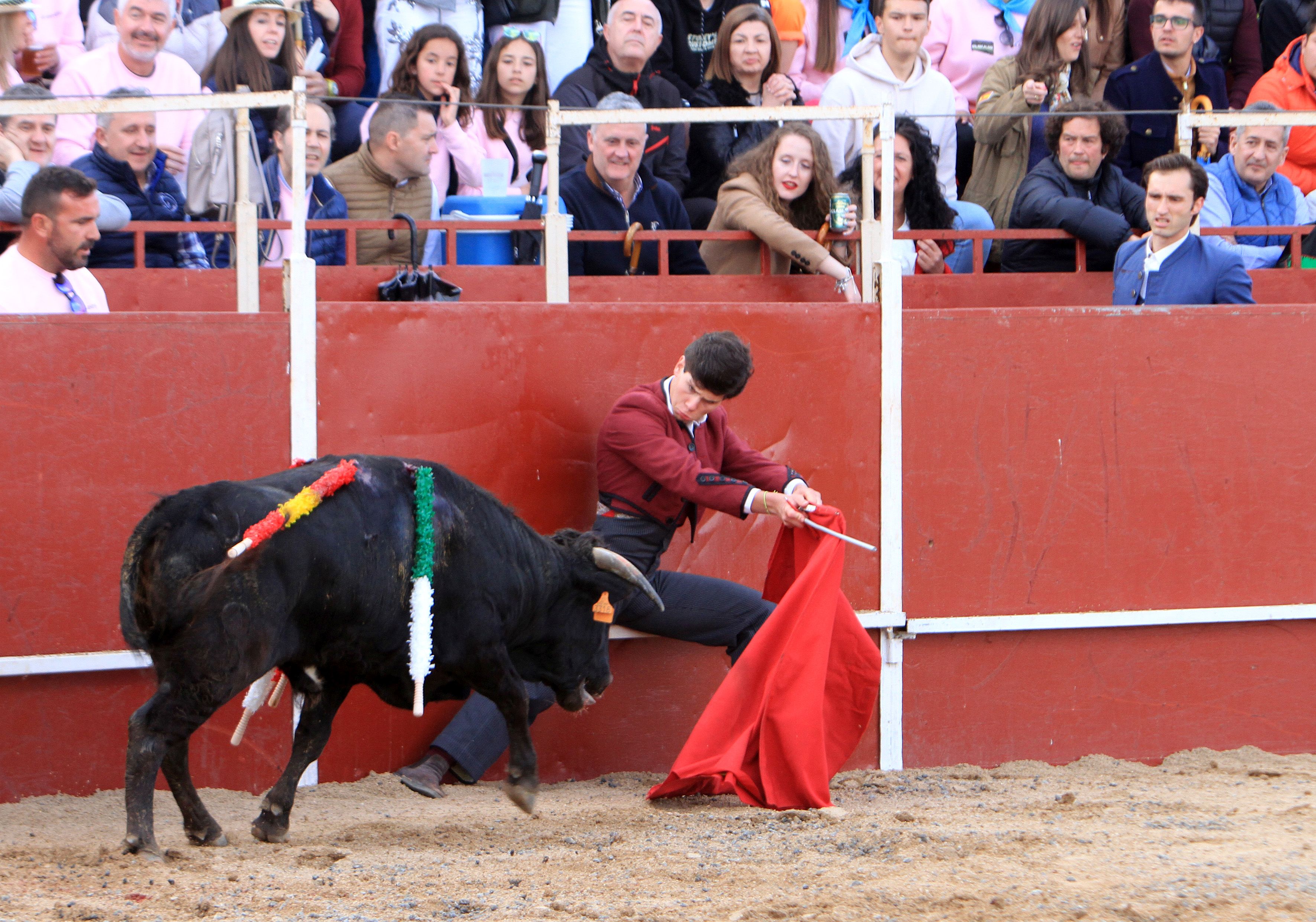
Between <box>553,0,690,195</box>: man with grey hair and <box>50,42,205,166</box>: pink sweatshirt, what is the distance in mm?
1808

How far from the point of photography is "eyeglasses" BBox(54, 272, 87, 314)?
5.06 metres

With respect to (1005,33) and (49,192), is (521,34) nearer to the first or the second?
(1005,33)

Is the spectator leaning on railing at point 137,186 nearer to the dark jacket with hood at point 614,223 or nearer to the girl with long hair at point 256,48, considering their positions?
the girl with long hair at point 256,48

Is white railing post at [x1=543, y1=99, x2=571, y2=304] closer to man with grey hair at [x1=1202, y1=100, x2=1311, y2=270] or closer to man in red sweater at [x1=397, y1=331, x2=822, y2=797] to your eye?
man in red sweater at [x1=397, y1=331, x2=822, y2=797]

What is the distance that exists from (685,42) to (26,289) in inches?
167

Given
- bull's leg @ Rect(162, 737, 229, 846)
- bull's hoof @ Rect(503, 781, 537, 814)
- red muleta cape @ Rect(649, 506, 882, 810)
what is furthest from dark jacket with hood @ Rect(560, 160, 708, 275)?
bull's leg @ Rect(162, 737, 229, 846)

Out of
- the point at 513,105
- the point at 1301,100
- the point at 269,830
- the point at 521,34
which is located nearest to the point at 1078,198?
the point at 1301,100

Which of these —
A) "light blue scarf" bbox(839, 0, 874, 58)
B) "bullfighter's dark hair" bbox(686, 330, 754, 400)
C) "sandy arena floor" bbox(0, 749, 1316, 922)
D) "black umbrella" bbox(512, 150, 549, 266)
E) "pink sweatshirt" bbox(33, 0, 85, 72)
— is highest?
"light blue scarf" bbox(839, 0, 874, 58)

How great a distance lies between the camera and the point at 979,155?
25.6ft

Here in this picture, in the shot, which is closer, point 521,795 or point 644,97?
point 521,795

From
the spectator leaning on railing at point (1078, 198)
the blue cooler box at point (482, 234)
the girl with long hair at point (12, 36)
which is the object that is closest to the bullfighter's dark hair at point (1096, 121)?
the spectator leaning on railing at point (1078, 198)

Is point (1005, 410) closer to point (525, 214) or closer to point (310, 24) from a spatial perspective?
point (525, 214)

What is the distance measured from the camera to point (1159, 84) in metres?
8.23

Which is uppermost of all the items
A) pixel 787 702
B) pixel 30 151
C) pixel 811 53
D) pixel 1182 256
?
pixel 811 53
